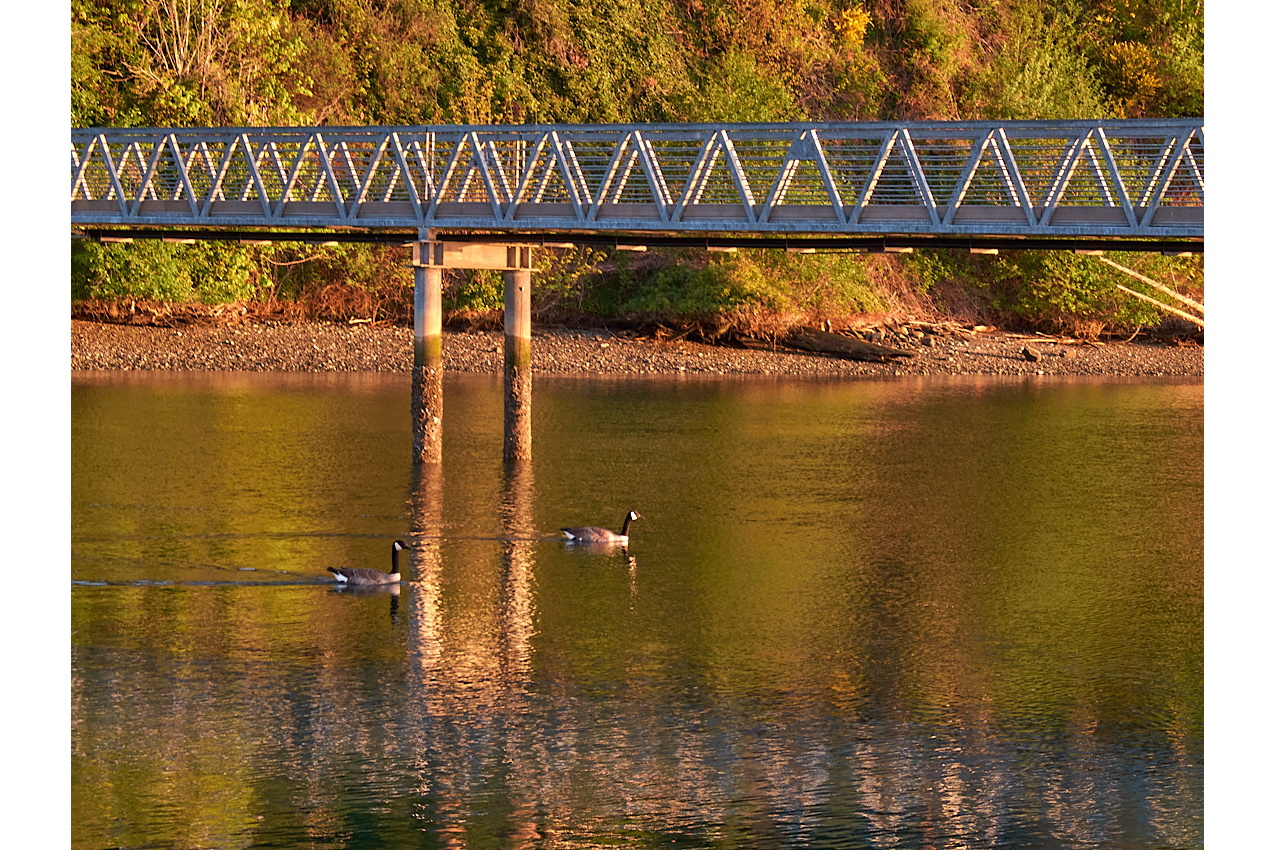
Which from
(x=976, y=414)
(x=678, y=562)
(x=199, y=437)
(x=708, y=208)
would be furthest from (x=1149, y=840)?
(x=976, y=414)

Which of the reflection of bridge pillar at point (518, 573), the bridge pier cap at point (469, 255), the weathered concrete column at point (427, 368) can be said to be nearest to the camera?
the reflection of bridge pillar at point (518, 573)

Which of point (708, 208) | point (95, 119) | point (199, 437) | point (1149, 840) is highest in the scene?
point (95, 119)

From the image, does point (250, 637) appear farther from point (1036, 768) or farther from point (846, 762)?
point (1036, 768)

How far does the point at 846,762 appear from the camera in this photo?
60.7 ft

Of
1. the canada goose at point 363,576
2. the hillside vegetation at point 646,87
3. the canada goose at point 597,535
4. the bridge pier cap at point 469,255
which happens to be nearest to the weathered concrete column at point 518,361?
the bridge pier cap at point 469,255

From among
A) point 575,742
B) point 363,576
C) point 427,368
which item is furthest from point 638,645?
point 427,368

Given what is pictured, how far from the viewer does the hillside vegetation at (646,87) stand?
208ft

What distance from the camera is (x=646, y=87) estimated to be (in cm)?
7450

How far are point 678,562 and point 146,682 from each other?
31.8ft

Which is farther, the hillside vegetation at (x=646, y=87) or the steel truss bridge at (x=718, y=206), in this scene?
the hillside vegetation at (x=646, y=87)

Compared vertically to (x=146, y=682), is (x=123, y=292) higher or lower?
higher

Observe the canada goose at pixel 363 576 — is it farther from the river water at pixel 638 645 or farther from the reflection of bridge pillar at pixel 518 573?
the reflection of bridge pillar at pixel 518 573

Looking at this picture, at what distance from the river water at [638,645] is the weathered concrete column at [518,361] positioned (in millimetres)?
900

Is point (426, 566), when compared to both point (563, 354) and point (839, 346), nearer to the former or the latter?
point (563, 354)
